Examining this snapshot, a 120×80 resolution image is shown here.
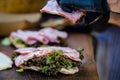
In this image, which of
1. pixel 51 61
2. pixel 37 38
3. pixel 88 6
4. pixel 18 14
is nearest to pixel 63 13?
pixel 88 6

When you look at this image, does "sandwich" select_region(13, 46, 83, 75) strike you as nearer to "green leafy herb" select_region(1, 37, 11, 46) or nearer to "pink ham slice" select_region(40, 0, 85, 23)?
"pink ham slice" select_region(40, 0, 85, 23)

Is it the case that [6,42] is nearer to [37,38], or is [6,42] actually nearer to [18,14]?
[37,38]

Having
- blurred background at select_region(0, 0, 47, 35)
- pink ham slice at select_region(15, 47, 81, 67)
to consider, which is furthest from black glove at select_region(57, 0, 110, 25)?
blurred background at select_region(0, 0, 47, 35)

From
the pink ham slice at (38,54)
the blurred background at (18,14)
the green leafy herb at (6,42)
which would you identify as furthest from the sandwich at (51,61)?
the blurred background at (18,14)

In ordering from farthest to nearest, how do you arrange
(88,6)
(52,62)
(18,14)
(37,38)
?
(18,14) < (37,38) < (52,62) < (88,6)

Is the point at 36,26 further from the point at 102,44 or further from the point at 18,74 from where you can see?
the point at 18,74

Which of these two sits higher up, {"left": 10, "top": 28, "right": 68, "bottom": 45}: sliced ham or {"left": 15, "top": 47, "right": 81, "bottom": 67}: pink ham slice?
{"left": 15, "top": 47, "right": 81, "bottom": 67}: pink ham slice
